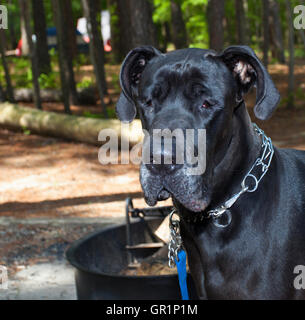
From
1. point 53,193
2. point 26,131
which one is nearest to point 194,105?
point 53,193

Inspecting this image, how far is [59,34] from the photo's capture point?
38.7 ft

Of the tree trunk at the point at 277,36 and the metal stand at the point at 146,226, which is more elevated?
the tree trunk at the point at 277,36

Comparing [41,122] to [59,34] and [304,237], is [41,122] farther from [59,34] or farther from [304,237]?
[304,237]

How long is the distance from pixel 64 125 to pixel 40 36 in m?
7.14

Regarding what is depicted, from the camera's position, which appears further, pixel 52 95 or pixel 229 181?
pixel 52 95

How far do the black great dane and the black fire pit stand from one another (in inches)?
31.3

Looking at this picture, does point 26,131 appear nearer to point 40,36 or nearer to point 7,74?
point 7,74

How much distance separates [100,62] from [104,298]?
10028mm

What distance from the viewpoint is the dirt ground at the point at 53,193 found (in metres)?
5.37

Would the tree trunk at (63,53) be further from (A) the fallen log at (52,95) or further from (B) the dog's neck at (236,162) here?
(B) the dog's neck at (236,162)

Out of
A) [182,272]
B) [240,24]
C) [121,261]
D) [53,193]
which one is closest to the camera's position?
[182,272]

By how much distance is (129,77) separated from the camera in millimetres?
3334

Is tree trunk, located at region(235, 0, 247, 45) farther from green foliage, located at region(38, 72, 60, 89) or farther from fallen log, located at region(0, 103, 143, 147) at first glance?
fallen log, located at region(0, 103, 143, 147)

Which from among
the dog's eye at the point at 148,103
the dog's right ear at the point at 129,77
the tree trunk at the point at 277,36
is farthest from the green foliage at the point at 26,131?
the tree trunk at the point at 277,36
